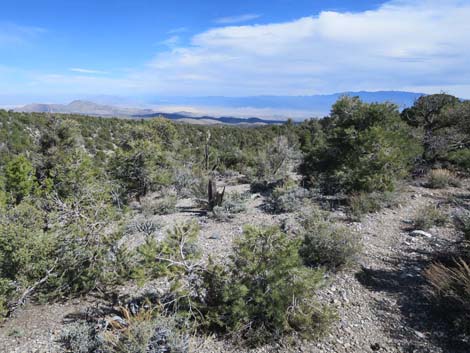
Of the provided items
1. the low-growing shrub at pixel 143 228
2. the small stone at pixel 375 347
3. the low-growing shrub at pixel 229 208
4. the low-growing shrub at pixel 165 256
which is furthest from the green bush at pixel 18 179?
Result: the small stone at pixel 375 347

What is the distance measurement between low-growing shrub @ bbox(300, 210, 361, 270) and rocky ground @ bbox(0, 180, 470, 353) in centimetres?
25

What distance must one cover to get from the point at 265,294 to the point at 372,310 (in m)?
1.67

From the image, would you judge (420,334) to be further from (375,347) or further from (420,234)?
(420,234)

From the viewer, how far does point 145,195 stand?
11.8 metres

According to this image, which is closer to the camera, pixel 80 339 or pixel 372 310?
pixel 80 339

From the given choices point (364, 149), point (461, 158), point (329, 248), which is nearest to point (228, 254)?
point (329, 248)

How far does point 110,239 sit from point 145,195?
23.3 ft

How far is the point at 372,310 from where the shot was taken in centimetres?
423

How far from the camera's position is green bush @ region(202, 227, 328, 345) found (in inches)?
146

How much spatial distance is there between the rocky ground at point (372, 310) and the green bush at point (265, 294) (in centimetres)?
20

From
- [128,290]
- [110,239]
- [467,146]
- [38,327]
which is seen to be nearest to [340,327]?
[128,290]

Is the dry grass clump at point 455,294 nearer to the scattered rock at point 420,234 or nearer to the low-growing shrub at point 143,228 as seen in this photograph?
the scattered rock at point 420,234

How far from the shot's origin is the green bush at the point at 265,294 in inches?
146

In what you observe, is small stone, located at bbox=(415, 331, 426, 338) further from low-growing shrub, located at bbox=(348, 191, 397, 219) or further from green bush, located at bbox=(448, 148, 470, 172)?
green bush, located at bbox=(448, 148, 470, 172)
